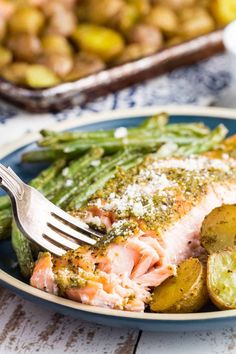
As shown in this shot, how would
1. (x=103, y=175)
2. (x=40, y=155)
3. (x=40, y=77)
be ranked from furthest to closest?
(x=40, y=77), (x=40, y=155), (x=103, y=175)

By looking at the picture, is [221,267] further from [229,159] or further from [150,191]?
[229,159]

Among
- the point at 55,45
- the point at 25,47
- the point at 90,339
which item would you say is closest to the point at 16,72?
the point at 25,47

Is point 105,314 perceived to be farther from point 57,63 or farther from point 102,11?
point 102,11

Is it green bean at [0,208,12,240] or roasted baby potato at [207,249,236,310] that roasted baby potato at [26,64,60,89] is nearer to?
green bean at [0,208,12,240]

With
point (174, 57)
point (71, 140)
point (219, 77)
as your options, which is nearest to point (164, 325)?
point (71, 140)

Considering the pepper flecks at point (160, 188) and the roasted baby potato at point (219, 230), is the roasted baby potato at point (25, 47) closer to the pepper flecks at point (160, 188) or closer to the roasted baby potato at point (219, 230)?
the pepper flecks at point (160, 188)

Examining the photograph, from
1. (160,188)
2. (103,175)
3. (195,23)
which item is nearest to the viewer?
(160,188)

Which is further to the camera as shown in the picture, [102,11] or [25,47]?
[102,11]
